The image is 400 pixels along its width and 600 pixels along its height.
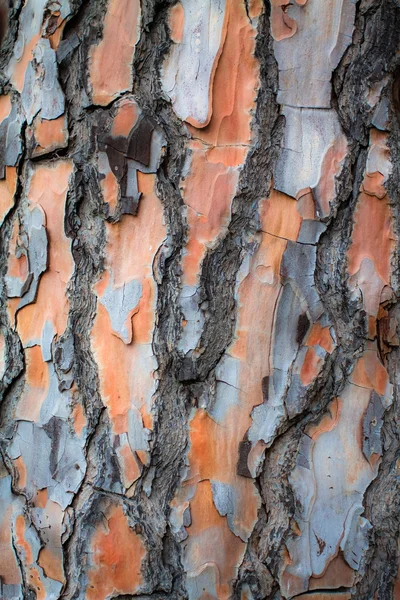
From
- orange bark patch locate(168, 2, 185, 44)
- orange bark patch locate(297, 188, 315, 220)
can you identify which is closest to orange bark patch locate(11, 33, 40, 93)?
orange bark patch locate(168, 2, 185, 44)

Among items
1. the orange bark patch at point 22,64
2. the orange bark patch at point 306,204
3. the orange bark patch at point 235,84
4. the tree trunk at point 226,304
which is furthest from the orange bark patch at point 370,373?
the orange bark patch at point 22,64

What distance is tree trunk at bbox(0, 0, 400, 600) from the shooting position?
0.58 metres

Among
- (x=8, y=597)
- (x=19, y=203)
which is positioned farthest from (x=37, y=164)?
(x=8, y=597)

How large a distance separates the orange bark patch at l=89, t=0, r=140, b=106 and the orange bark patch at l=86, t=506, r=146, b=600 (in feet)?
1.47

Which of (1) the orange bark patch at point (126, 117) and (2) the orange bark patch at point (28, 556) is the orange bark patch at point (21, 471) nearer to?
(2) the orange bark patch at point (28, 556)

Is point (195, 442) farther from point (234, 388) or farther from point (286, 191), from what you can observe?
point (286, 191)

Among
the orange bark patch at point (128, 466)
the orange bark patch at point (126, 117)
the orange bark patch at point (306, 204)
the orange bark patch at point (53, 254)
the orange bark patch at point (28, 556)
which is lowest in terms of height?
the orange bark patch at point (28, 556)

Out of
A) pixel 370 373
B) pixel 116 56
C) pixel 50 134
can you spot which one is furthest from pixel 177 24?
pixel 370 373

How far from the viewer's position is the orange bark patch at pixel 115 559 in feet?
1.92

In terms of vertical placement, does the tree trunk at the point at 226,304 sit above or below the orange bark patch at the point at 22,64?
below

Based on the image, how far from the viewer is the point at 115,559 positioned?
586 mm

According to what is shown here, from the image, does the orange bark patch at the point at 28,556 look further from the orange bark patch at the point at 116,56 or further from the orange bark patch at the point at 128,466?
the orange bark patch at the point at 116,56

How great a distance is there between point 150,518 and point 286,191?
0.37 m

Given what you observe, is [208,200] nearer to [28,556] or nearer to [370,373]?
[370,373]
